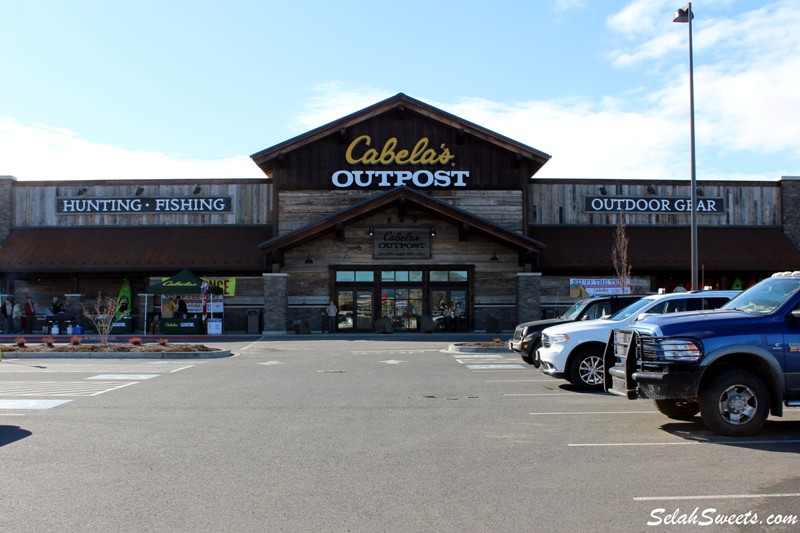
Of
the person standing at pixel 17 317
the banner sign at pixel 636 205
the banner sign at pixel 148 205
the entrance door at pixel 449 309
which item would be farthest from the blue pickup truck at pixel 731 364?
the person standing at pixel 17 317

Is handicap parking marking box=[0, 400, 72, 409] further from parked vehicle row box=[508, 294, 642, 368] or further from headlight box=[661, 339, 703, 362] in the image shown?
headlight box=[661, 339, 703, 362]

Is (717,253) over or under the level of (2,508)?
over

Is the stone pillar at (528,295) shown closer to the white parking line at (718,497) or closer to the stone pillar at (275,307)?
the stone pillar at (275,307)

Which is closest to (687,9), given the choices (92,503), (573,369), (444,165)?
(573,369)

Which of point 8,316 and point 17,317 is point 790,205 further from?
point 8,316

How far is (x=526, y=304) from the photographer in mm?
32438

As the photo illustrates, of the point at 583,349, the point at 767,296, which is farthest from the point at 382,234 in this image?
the point at 767,296

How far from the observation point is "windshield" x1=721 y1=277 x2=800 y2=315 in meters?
9.14

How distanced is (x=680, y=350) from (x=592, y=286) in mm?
25354

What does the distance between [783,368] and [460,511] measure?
16.1 feet

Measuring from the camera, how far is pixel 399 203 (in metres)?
32.0

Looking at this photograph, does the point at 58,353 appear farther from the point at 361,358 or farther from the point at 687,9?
the point at 687,9

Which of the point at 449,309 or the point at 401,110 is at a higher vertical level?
the point at 401,110

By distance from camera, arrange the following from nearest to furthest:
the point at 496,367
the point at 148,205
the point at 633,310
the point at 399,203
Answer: the point at 633,310 < the point at 496,367 < the point at 399,203 < the point at 148,205
